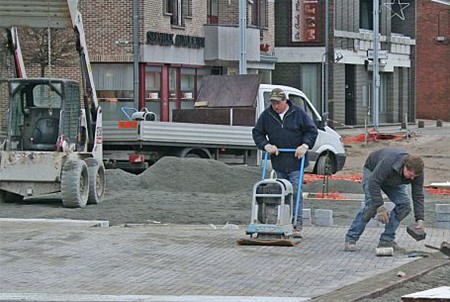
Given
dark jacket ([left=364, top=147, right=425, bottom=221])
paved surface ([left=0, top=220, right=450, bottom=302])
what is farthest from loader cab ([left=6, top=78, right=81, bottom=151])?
dark jacket ([left=364, top=147, right=425, bottom=221])

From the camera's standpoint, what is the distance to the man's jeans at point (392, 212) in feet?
42.6

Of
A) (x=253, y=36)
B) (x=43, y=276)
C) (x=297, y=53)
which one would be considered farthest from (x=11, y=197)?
(x=297, y=53)

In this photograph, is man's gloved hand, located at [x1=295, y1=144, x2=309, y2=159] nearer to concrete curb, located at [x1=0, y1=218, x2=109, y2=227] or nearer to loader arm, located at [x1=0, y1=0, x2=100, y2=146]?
concrete curb, located at [x1=0, y1=218, x2=109, y2=227]

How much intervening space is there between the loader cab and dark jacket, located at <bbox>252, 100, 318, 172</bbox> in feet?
20.8

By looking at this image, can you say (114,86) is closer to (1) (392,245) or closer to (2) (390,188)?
(1) (392,245)

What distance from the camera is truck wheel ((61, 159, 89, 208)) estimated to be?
1922cm

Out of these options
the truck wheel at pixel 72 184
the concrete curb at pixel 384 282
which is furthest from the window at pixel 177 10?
the concrete curb at pixel 384 282

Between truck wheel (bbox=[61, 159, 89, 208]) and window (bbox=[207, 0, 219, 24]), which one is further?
window (bbox=[207, 0, 219, 24])

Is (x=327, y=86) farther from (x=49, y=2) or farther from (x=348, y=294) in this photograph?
(x=348, y=294)

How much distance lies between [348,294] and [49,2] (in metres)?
10.2

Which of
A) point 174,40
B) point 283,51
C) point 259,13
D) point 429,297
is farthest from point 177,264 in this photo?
point 283,51

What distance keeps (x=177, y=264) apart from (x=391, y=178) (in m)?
2.66

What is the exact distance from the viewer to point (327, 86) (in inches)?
2152

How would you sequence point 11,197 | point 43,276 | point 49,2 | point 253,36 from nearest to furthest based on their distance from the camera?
1. point 43,276
2. point 49,2
3. point 11,197
4. point 253,36
